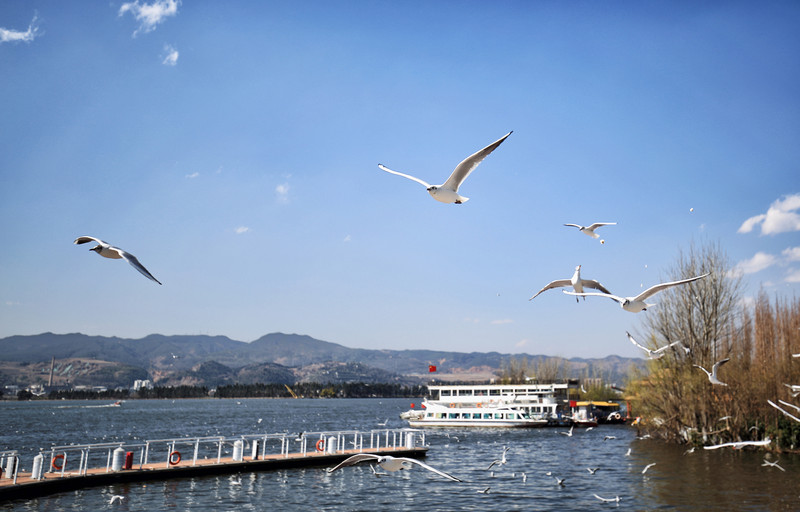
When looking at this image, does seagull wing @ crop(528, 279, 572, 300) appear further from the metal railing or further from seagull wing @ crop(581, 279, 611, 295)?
the metal railing

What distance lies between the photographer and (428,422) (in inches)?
3295

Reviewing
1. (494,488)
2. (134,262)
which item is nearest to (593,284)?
(134,262)

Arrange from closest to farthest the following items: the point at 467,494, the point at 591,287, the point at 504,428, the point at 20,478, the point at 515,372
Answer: the point at 591,287 < the point at 20,478 < the point at 467,494 < the point at 504,428 < the point at 515,372

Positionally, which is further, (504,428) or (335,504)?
(504,428)

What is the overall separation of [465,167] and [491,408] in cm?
7895

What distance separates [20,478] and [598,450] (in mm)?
41436

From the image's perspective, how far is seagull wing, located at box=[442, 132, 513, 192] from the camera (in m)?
10.6

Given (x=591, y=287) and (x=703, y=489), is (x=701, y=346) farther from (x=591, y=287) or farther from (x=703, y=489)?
(x=591, y=287)

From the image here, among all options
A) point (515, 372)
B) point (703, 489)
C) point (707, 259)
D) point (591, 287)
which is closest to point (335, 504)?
point (591, 287)

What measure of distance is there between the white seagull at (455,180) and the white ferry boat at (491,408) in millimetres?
74509

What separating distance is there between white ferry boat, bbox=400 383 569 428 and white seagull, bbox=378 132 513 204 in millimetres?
74509

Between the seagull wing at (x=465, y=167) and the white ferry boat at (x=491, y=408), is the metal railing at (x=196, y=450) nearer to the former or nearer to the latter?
the seagull wing at (x=465, y=167)

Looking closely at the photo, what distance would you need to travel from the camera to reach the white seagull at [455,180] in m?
11.0

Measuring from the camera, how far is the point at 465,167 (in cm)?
1140
